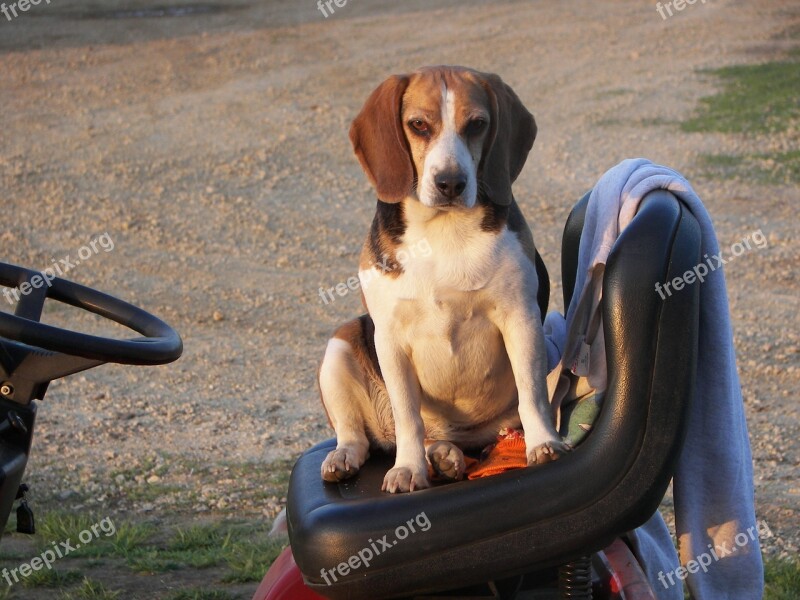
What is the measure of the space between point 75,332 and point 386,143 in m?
1.03

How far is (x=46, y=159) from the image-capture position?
37.8 feet

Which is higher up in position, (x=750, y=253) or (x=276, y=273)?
(x=276, y=273)

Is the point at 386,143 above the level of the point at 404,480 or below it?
above

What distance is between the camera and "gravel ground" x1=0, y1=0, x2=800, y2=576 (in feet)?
20.0

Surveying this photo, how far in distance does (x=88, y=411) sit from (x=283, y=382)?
1168mm

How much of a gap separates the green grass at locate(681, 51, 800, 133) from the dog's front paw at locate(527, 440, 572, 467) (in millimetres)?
9787

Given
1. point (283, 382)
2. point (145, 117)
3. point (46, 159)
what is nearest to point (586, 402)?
point (283, 382)

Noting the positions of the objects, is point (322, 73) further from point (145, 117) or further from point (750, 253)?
point (750, 253)

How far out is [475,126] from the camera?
2971 millimetres

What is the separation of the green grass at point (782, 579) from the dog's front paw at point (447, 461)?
1.73m
